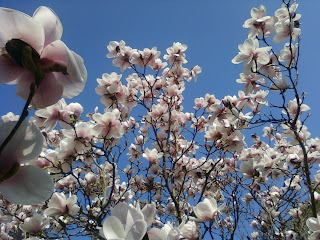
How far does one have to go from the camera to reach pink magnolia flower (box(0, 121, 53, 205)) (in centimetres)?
38

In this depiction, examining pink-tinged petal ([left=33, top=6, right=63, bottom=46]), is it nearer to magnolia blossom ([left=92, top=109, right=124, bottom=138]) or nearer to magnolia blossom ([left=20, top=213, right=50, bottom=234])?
magnolia blossom ([left=92, top=109, right=124, bottom=138])

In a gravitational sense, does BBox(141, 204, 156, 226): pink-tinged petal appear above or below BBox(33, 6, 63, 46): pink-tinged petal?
below

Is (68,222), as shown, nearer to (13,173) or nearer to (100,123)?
(100,123)

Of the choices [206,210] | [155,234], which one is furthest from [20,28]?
[206,210]

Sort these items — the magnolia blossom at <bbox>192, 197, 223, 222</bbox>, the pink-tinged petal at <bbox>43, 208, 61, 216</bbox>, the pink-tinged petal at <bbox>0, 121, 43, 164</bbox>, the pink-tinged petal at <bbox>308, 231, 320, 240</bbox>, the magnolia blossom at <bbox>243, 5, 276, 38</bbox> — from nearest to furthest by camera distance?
the pink-tinged petal at <bbox>0, 121, 43, 164</bbox>
the pink-tinged petal at <bbox>308, 231, 320, 240</bbox>
the magnolia blossom at <bbox>192, 197, 223, 222</bbox>
the pink-tinged petal at <bbox>43, 208, 61, 216</bbox>
the magnolia blossom at <bbox>243, 5, 276, 38</bbox>

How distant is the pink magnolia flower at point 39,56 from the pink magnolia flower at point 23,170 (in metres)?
0.08

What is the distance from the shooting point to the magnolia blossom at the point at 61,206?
1.58m

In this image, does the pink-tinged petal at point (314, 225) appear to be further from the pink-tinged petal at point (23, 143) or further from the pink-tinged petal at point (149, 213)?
the pink-tinged petal at point (23, 143)

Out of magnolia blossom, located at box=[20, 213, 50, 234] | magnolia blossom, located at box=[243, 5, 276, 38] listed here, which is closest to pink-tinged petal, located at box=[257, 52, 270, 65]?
magnolia blossom, located at box=[243, 5, 276, 38]

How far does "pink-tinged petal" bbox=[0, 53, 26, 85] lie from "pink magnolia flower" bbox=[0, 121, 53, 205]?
91 mm

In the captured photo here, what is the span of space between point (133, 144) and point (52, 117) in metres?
1.44

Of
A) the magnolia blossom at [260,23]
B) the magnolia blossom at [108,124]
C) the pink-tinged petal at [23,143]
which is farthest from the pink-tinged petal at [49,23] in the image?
the magnolia blossom at [260,23]

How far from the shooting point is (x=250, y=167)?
78.2 inches

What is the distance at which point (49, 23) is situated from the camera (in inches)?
16.3
